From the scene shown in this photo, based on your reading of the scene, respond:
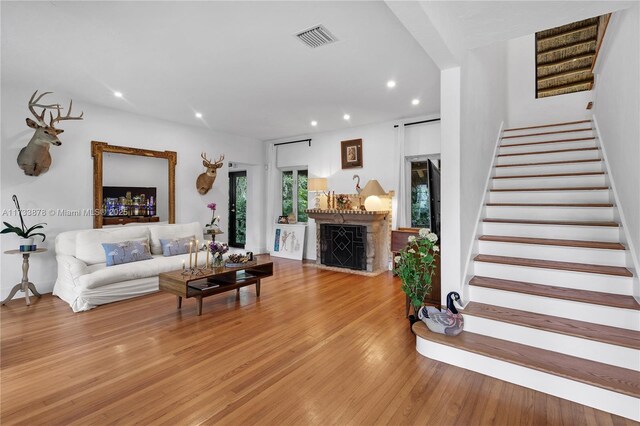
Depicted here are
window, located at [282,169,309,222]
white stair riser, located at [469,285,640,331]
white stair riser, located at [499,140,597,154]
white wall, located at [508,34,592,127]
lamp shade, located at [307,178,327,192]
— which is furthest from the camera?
window, located at [282,169,309,222]

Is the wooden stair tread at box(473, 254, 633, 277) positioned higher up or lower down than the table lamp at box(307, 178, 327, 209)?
lower down

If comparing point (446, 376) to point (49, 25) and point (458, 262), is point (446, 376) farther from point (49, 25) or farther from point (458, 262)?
point (49, 25)

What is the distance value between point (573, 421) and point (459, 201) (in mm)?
1584

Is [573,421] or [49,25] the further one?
[49,25]

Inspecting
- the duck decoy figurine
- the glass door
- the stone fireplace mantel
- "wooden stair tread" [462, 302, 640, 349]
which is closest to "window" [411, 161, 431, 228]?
the stone fireplace mantel

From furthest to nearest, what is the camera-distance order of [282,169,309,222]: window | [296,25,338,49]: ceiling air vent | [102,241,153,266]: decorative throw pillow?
[282,169,309,222]: window < [102,241,153,266]: decorative throw pillow < [296,25,338,49]: ceiling air vent

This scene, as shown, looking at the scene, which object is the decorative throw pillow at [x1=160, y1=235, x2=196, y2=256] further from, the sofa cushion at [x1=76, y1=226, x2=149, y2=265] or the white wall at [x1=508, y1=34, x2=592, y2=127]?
the white wall at [x1=508, y1=34, x2=592, y2=127]

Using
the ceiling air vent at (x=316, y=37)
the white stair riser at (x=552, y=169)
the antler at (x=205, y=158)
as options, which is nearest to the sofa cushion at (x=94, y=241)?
the antler at (x=205, y=158)

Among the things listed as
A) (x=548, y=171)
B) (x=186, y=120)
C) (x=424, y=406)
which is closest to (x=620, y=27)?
(x=548, y=171)

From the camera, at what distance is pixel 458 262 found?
2688 millimetres

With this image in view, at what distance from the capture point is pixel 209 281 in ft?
12.9

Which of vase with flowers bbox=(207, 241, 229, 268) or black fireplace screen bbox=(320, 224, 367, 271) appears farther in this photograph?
black fireplace screen bbox=(320, 224, 367, 271)

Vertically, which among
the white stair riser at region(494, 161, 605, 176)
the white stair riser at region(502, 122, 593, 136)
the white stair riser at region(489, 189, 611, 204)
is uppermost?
the white stair riser at region(502, 122, 593, 136)

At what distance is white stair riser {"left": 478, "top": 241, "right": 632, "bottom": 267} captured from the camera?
2.63m
